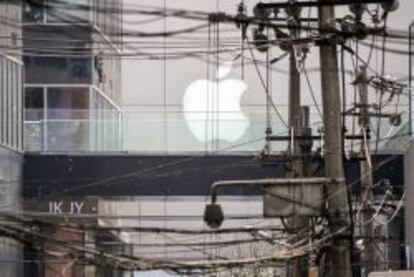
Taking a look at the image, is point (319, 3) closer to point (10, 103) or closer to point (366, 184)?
point (366, 184)

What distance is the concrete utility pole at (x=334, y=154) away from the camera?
19422 millimetres

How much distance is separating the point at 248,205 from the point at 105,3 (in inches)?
391

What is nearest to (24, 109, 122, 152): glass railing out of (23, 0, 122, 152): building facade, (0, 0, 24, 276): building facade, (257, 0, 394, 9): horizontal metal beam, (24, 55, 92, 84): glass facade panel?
(23, 0, 122, 152): building facade

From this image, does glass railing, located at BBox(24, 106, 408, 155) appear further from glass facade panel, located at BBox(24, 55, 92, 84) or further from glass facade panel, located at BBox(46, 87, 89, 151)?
glass facade panel, located at BBox(24, 55, 92, 84)

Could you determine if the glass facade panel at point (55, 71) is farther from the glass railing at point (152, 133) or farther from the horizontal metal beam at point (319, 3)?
the horizontal metal beam at point (319, 3)

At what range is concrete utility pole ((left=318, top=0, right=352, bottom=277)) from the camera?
1942cm

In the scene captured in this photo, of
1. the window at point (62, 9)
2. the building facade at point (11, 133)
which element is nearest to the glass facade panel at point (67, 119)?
the building facade at point (11, 133)

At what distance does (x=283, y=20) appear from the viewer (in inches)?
913

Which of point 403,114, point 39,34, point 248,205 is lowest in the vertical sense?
point 248,205

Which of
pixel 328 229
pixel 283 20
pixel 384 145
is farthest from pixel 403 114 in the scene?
pixel 328 229

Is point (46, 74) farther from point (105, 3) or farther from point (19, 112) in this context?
point (105, 3)

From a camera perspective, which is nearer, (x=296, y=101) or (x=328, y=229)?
(x=328, y=229)

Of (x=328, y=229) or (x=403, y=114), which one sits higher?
(x=403, y=114)

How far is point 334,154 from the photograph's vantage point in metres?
19.8
